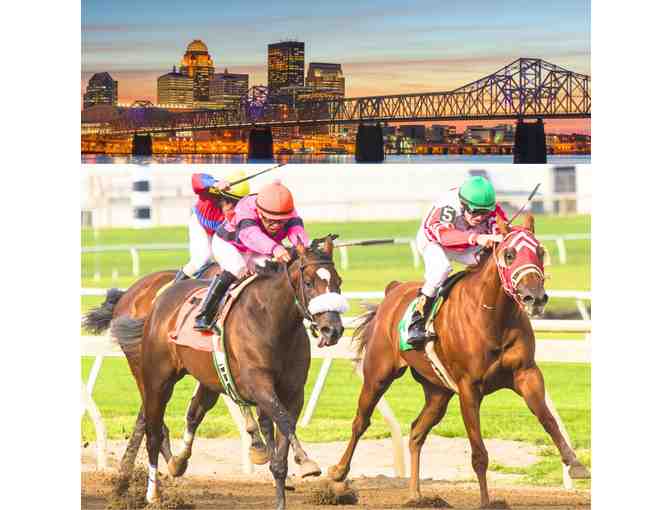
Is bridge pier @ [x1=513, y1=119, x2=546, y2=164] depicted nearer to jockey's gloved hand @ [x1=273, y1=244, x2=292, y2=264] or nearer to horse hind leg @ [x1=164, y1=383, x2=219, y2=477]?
horse hind leg @ [x1=164, y1=383, x2=219, y2=477]

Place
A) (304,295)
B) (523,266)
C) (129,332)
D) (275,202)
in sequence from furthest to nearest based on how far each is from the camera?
(129,332), (275,202), (523,266), (304,295)

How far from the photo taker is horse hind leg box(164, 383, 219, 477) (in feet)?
27.1

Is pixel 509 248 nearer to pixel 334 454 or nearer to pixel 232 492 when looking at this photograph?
pixel 232 492

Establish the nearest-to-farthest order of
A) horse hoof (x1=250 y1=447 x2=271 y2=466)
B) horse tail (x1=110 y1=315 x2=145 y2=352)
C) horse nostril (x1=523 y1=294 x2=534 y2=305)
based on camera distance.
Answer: horse nostril (x1=523 y1=294 x2=534 y2=305), horse hoof (x1=250 y1=447 x2=271 y2=466), horse tail (x1=110 y1=315 x2=145 y2=352)

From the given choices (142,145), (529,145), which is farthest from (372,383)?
(142,145)

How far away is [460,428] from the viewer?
11.1m

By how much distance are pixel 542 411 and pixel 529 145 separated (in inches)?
519

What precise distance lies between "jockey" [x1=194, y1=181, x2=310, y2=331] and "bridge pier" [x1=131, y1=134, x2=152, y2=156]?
12.6 m

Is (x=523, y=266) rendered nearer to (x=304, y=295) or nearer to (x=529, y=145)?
(x=304, y=295)

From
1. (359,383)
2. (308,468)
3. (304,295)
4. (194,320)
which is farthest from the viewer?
(359,383)

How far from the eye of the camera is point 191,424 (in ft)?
27.1

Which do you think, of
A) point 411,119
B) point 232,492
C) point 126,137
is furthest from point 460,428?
point 411,119

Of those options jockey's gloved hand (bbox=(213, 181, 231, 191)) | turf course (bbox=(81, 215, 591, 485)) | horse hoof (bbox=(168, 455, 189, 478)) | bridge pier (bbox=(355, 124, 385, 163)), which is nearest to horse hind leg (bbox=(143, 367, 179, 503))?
horse hoof (bbox=(168, 455, 189, 478))

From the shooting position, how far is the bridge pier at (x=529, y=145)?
17777mm
